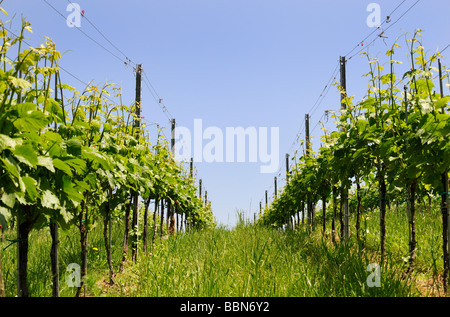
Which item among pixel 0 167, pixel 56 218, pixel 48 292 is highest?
pixel 0 167

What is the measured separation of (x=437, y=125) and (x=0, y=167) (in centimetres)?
390

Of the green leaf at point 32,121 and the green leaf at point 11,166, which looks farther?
the green leaf at point 32,121

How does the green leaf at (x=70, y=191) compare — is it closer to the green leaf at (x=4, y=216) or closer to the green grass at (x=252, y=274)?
the green leaf at (x=4, y=216)

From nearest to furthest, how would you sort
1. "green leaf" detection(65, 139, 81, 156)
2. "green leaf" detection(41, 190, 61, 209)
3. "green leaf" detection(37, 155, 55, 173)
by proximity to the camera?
"green leaf" detection(37, 155, 55, 173)
"green leaf" detection(41, 190, 61, 209)
"green leaf" detection(65, 139, 81, 156)

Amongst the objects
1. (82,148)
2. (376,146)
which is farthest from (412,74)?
(82,148)

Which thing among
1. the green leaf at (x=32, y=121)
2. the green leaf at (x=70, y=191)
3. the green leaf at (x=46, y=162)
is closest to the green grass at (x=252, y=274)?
the green leaf at (x=70, y=191)

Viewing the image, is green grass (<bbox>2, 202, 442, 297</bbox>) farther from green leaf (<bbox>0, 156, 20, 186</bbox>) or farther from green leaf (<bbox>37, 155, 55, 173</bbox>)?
green leaf (<bbox>0, 156, 20, 186</bbox>)

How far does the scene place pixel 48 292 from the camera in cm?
523

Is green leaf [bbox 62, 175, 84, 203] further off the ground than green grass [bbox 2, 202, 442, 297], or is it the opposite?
green leaf [bbox 62, 175, 84, 203]

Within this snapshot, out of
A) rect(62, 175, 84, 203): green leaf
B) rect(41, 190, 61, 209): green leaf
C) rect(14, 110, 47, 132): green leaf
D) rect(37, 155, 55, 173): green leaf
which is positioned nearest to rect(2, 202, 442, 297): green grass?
rect(62, 175, 84, 203): green leaf

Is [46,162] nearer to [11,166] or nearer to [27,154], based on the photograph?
[27,154]

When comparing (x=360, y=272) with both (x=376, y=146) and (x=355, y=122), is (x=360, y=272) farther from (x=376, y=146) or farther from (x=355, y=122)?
(x=355, y=122)

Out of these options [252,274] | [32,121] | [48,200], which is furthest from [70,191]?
[252,274]

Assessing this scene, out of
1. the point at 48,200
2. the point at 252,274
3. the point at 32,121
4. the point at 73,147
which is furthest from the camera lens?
the point at 252,274
